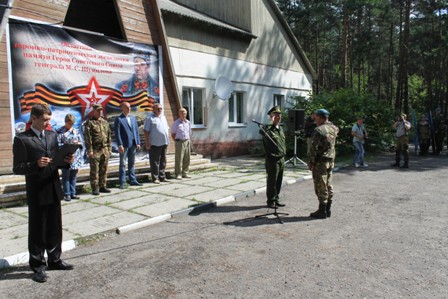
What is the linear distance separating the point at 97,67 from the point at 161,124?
2.16 m

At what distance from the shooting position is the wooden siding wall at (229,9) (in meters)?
16.5

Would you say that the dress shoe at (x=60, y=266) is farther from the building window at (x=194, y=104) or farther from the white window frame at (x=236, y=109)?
the white window frame at (x=236, y=109)

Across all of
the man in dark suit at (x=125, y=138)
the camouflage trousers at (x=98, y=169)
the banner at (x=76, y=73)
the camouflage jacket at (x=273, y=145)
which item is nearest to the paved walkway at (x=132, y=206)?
the camouflage trousers at (x=98, y=169)

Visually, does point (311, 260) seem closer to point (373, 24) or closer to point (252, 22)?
point (252, 22)

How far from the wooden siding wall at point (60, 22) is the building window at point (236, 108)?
568cm

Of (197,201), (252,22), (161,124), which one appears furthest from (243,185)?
(252,22)

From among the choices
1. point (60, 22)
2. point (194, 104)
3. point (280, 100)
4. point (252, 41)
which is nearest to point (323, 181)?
point (60, 22)

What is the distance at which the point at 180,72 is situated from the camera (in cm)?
1377

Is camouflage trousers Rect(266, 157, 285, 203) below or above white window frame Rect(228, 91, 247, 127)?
below

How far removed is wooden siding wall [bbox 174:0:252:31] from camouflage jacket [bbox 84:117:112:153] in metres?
10.0

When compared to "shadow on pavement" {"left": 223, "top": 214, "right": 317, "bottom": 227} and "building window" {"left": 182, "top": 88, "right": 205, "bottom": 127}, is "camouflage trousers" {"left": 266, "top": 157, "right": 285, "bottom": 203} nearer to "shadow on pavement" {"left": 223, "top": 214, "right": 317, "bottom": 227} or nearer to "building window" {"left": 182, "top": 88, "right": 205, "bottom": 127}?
"shadow on pavement" {"left": 223, "top": 214, "right": 317, "bottom": 227}

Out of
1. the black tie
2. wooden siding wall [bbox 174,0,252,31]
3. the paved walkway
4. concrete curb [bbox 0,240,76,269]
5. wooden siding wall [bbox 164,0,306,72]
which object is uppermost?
wooden siding wall [bbox 174,0,252,31]

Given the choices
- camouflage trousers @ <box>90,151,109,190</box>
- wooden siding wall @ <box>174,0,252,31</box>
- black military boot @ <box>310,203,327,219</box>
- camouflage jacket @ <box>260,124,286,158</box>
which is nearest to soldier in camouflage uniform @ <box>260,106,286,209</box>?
camouflage jacket @ <box>260,124,286,158</box>

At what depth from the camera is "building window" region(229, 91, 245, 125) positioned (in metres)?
16.7
